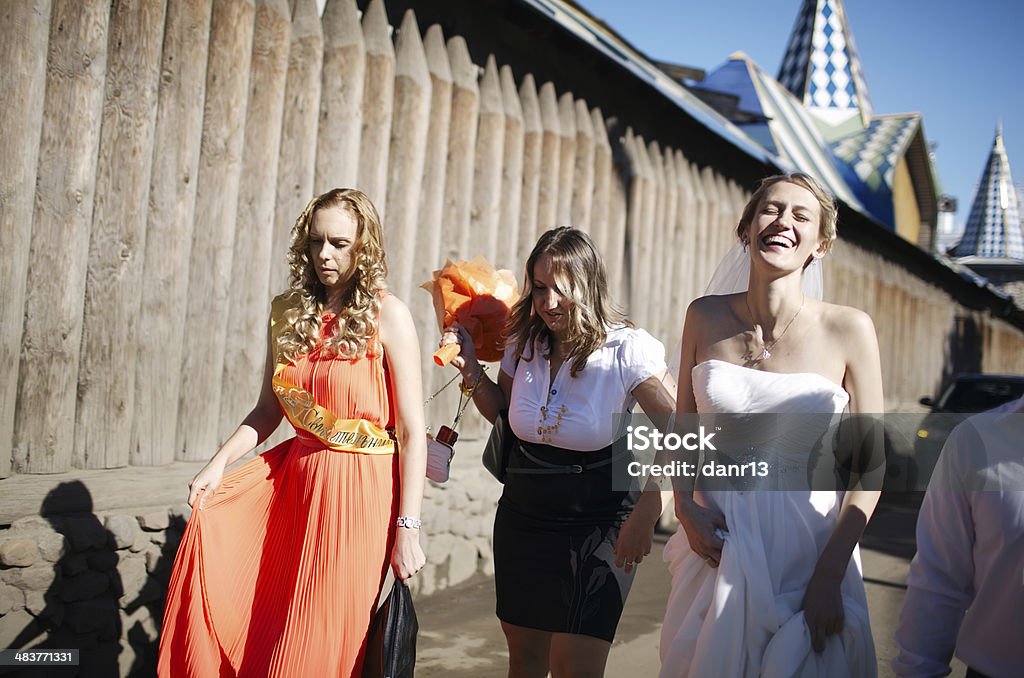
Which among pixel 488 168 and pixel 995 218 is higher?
pixel 995 218

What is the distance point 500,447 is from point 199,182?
2.13 m

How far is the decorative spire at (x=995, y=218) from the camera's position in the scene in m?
32.8

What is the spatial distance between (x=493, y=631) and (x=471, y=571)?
979mm

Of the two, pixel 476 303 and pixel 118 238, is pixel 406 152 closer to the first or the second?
pixel 118 238

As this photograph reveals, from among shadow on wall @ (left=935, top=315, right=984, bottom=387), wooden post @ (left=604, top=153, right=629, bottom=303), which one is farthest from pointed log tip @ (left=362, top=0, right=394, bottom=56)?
shadow on wall @ (left=935, top=315, right=984, bottom=387)

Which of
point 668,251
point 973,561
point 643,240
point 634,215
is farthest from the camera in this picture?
point 668,251

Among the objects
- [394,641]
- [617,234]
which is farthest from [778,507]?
[617,234]

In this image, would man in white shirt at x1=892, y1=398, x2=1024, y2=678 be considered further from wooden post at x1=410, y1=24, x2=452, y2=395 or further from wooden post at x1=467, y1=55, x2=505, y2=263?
wooden post at x1=467, y1=55, x2=505, y2=263

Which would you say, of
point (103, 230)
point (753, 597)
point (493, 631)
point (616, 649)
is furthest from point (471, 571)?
point (753, 597)

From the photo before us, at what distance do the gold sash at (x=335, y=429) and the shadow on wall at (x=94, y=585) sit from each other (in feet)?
4.35

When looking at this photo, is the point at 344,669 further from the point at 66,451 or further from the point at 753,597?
the point at 66,451

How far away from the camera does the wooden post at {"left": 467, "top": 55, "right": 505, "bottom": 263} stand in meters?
6.10

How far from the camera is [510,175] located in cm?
635

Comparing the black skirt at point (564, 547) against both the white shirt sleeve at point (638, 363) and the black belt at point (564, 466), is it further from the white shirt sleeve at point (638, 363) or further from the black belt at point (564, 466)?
the white shirt sleeve at point (638, 363)
